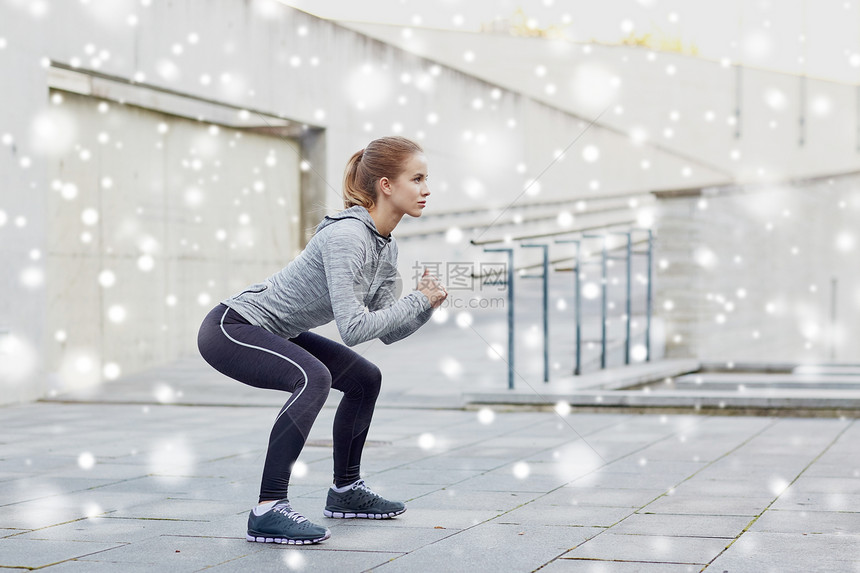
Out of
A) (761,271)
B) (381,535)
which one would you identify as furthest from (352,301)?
(761,271)

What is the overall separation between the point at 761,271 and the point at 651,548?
1001 cm

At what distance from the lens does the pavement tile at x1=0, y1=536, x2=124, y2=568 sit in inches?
133

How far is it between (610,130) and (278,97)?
31.3 ft

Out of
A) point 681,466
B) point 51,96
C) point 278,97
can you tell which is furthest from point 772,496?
point 278,97

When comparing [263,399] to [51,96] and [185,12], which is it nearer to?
[51,96]

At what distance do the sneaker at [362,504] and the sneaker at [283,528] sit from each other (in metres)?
0.42

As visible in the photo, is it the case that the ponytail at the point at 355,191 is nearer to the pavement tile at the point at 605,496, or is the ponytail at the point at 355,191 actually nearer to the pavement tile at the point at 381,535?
the pavement tile at the point at 381,535

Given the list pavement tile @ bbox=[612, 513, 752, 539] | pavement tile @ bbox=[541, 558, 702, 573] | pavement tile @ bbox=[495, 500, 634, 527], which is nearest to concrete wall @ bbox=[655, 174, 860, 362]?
pavement tile @ bbox=[495, 500, 634, 527]

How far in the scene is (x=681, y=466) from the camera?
5.36 metres

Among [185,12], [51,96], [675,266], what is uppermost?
[185,12]

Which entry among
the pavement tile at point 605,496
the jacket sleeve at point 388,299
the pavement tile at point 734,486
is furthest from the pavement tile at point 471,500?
the jacket sleeve at point 388,299

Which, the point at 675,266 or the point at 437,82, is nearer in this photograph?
the point at 675,266

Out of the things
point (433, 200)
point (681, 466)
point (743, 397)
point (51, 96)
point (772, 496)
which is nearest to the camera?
point (772, 496)

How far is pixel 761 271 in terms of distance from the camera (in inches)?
510
